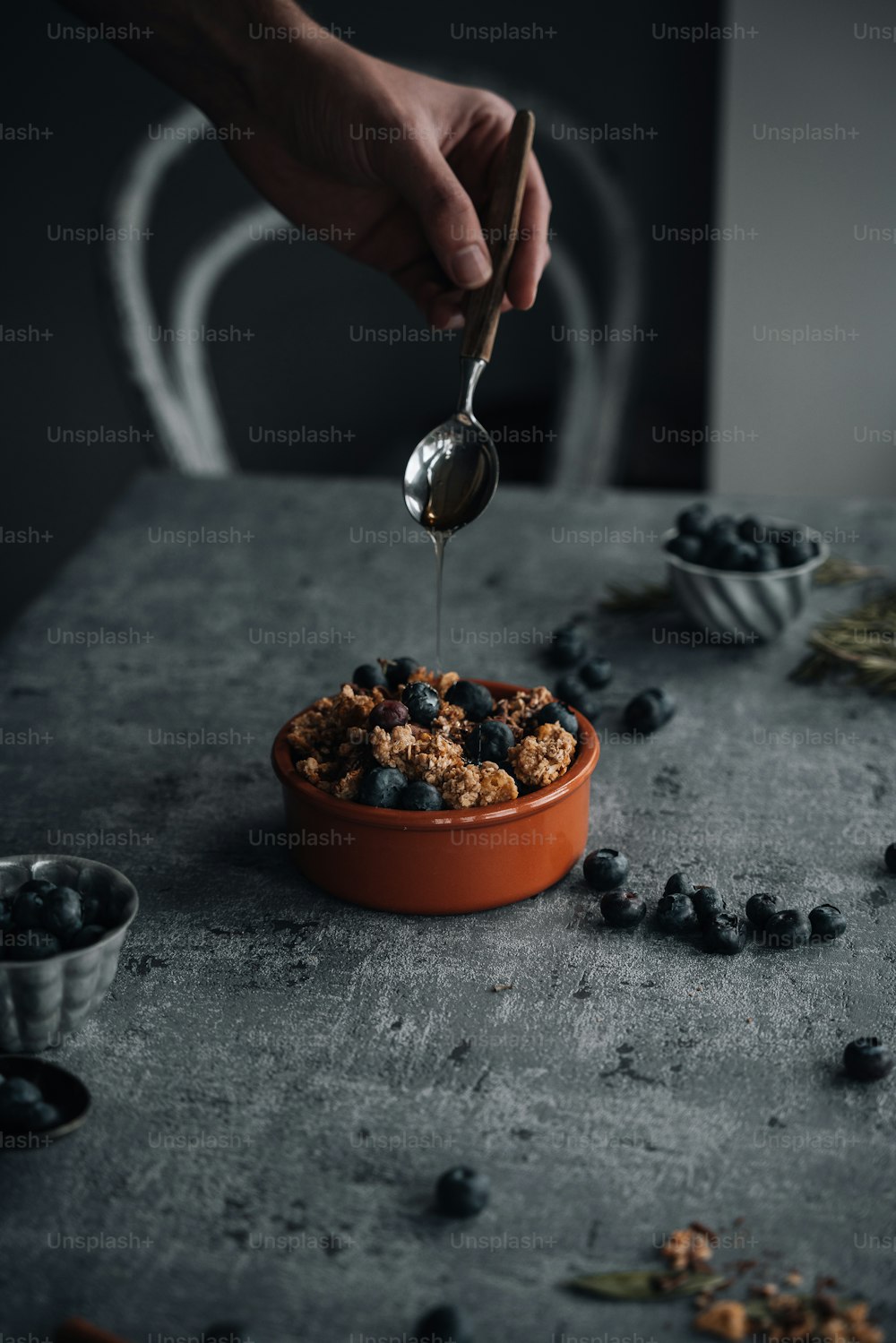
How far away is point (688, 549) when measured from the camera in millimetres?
1773

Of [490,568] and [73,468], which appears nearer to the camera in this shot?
[490,568]

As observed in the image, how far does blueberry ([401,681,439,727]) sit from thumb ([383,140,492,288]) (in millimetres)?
542

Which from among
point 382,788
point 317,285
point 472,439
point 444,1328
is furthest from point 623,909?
point 317,285

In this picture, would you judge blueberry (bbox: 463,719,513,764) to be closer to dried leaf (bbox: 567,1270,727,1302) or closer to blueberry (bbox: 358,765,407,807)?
blueberry (bbox: 358,765,407,807)

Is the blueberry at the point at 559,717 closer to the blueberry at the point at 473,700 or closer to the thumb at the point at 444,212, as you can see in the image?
the blueberry at the point at 473,700

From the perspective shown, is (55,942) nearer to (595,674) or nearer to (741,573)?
(595,674)

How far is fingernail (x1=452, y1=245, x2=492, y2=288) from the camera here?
1463mm

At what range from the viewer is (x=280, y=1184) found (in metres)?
0.88

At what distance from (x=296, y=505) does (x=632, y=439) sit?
6.98 ft

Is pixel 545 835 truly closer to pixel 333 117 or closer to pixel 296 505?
pixel 333 117

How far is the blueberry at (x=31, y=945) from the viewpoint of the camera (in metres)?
0.99

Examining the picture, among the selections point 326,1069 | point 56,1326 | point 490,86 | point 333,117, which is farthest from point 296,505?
point 56,1326

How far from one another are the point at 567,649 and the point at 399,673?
0.44m

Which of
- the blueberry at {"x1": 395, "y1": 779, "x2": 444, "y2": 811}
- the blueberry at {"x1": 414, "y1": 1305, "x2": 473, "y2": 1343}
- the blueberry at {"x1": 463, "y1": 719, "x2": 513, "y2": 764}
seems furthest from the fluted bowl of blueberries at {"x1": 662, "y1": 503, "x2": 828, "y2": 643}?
the blueberry at {"x1": 414, "y1": 1305, "x2": 473, "y2": 1343}
